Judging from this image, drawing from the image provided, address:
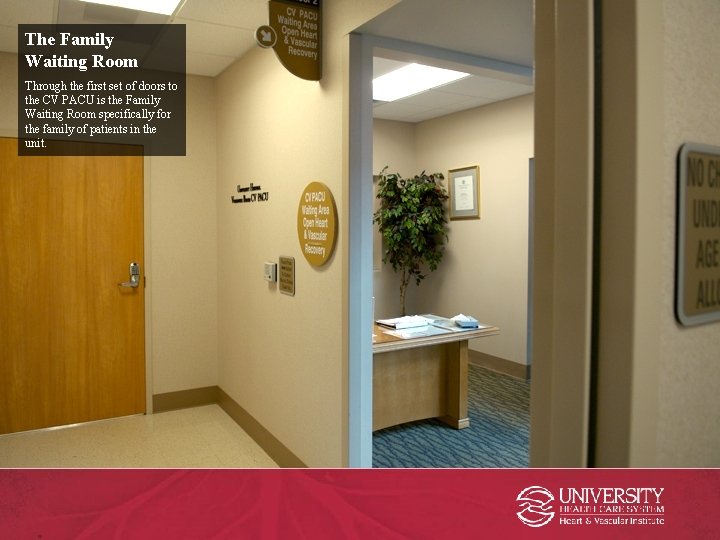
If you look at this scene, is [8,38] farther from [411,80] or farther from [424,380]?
[424,380]

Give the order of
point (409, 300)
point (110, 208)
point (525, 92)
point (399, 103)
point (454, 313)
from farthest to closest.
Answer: point (409, 300), point (454, 313), point (399, 103), point (525, 92), point (110, 208)

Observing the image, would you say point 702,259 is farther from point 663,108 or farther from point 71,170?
point 71,170

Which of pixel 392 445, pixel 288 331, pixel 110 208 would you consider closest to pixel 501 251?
pixel 392 445

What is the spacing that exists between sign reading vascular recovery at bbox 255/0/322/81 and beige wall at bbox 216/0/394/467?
3cm

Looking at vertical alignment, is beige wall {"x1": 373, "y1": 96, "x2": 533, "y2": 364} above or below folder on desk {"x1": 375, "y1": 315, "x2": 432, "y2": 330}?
above

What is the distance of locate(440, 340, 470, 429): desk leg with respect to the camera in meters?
2.07

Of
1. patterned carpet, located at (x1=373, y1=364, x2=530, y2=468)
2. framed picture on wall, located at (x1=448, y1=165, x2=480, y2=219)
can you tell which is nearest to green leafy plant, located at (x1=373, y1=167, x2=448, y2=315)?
framed picture on wall, located at (x1=448, y1=165, x2=480, y2=219)

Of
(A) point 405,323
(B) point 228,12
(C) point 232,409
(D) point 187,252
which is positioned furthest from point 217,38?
(C) point 232,409

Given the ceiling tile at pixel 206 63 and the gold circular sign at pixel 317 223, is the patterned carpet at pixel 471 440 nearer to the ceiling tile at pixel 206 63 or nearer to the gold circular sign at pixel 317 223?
the gold circular sign at pixel 317 223

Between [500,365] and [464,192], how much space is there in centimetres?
104

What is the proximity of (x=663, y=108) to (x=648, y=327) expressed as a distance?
5.8 inches

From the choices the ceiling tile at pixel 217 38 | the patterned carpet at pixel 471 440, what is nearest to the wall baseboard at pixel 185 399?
the patterned carpet at pixel 471 440

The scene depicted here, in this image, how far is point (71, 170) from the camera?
194cm
